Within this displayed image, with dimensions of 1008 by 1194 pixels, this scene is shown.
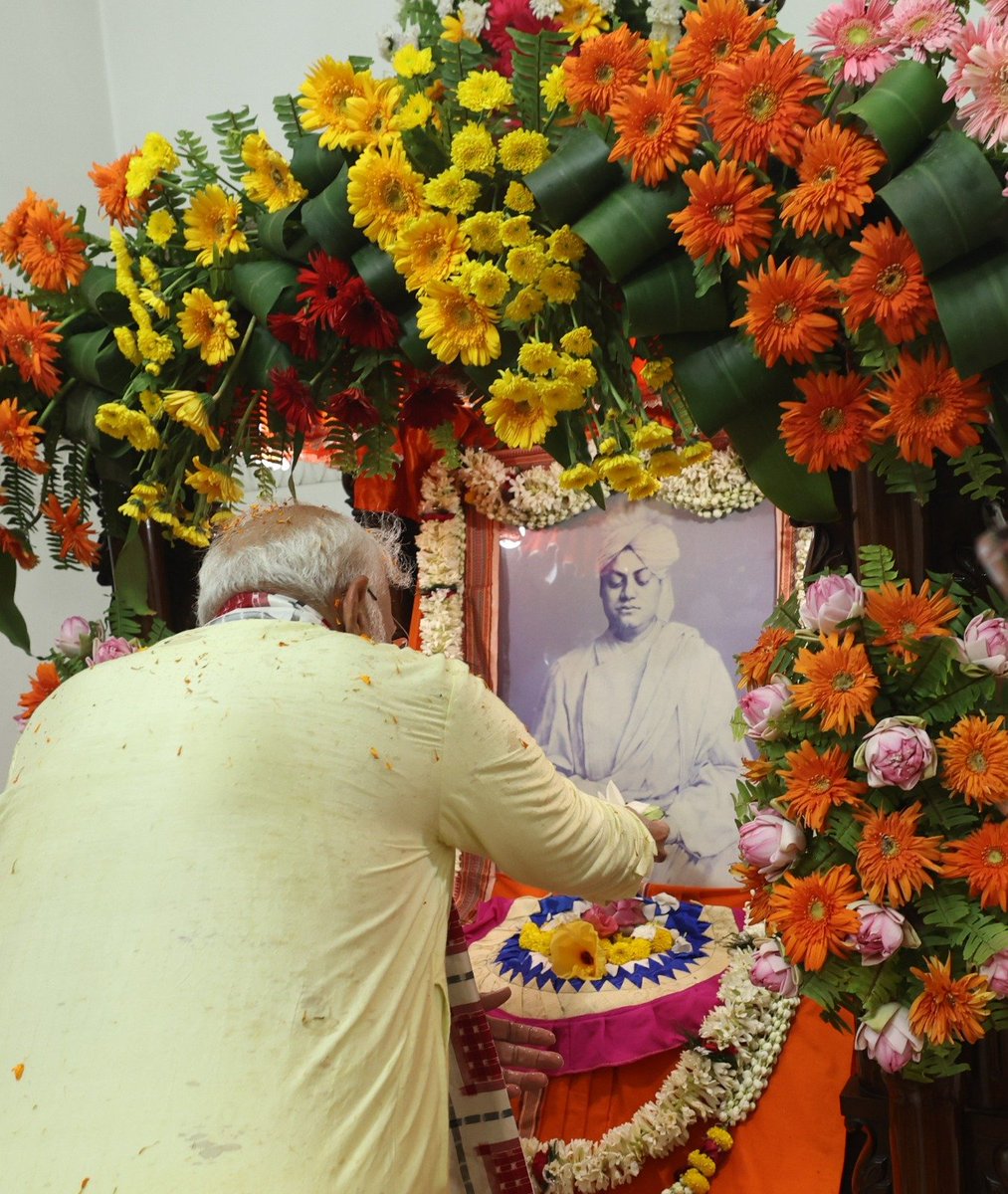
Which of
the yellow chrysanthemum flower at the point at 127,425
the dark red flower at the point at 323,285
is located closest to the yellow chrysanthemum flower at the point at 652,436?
the dark red flower at the point at 323,285

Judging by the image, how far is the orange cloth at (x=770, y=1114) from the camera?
7.32ft

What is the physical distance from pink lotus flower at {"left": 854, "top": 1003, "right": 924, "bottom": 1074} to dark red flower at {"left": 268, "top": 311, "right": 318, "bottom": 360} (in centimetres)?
124

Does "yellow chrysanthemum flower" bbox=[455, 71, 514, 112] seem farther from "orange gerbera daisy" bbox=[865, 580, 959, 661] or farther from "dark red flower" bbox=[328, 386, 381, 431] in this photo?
"orange gerbera daisy" bbox=[865, 580, 959, 661]

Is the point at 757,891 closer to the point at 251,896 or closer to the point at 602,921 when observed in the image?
the point at 251,896

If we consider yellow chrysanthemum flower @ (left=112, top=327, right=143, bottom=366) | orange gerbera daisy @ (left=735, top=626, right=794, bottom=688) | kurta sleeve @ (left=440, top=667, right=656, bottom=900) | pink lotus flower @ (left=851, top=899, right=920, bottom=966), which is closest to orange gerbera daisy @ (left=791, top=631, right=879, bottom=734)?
orange gerbera daisy @ (left=735, top=626, right=794, bottom=688)

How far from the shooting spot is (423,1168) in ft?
4.71

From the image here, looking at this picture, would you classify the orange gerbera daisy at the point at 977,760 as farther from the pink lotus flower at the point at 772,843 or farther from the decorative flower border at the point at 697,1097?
the decorative flower border at the point at 697,1097

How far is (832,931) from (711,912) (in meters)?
1.24

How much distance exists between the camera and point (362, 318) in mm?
1925

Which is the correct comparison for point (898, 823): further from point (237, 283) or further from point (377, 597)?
point (237, 283)

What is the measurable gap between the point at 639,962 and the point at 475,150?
1608 mm

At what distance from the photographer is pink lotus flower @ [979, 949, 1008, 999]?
58.5 inches

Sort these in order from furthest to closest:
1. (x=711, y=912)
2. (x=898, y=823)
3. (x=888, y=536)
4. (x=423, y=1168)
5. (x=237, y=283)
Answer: (x=711, y=912) → (x=237, y=283) → (x=888, y=536) → (x=898, y=823) → (x=423, y=1168)

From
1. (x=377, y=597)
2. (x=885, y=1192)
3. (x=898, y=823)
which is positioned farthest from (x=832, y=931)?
(x=377, y=597)
